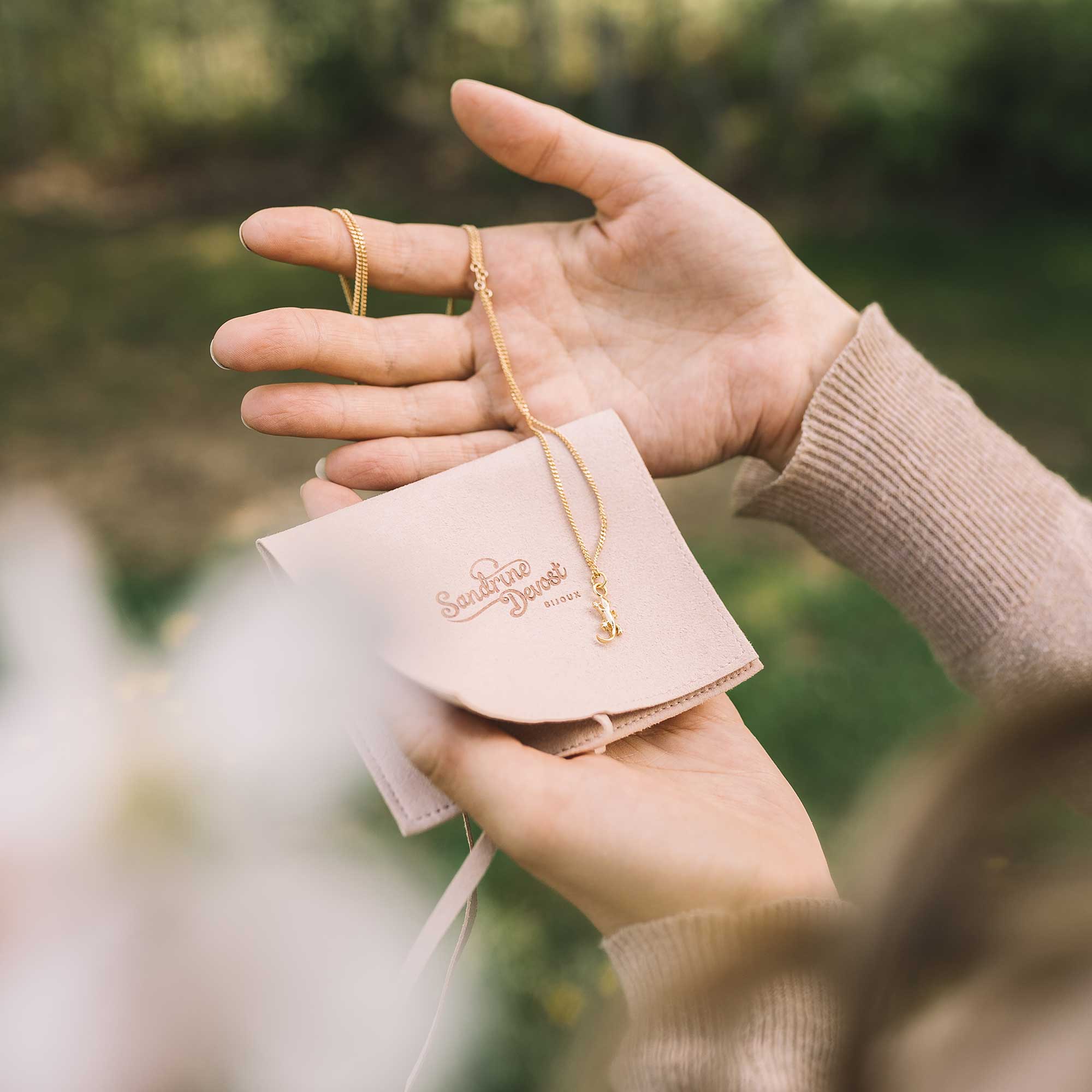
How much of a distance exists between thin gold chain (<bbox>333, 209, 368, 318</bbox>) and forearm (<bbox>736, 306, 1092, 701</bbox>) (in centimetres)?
83

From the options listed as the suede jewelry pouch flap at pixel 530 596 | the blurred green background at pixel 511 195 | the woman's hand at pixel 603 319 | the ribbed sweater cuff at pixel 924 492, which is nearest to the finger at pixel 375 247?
the woman's hand at pixel 603 319

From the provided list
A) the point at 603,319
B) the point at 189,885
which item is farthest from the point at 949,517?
the point at 189,885

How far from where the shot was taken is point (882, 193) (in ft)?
19.5

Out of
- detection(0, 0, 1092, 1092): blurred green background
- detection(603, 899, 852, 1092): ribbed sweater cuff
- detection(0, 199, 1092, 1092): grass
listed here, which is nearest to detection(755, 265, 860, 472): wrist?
detection(0, 199, 1092, 1092): grass

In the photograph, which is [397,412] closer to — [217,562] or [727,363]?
[727,363]

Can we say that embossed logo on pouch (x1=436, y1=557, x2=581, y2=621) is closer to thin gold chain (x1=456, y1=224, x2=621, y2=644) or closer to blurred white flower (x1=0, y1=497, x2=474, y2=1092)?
thin gold chain (x1=456, y1=224, x2=621, y2=644)

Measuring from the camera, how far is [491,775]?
1138 millimetres

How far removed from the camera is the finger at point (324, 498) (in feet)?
4.71

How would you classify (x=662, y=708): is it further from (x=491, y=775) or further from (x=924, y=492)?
(x=924, y=492)

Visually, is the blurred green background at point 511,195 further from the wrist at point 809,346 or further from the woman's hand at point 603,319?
the woman's hand at point 603,319

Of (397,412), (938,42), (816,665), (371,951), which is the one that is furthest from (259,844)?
(938,42)

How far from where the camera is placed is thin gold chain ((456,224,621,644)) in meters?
1.46

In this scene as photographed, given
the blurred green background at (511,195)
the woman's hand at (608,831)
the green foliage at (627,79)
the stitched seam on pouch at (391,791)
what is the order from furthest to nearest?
the green foliage at (627,79), the blurred green background at (511,195), the stitched seam on pouch at (391,791), the woman's hand at (608,831)

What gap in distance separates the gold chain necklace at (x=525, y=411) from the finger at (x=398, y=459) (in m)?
0.11
